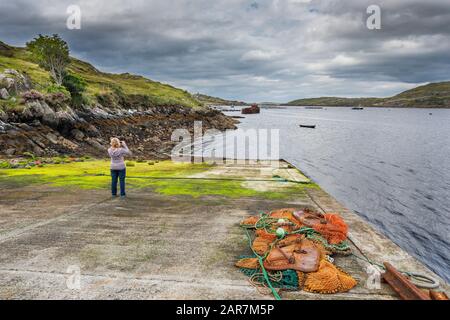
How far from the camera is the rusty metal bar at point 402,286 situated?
424 centimetres

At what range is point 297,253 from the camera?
539 centimetres

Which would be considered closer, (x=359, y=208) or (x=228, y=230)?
(x=228, y=230)

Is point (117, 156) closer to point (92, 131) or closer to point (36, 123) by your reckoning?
point (36, 123)

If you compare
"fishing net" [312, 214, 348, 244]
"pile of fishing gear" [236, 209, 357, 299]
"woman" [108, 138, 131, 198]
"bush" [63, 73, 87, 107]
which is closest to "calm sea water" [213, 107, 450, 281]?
"fishing net" [312, 214, 348, 244]

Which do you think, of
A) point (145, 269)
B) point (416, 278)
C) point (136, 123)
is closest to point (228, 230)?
point (145, 269)

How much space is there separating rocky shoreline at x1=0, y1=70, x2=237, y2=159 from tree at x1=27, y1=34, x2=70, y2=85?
12816mm

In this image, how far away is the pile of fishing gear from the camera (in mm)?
4648

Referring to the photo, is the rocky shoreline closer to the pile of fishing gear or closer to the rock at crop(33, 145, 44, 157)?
the rock at crop(33, 145, 44, 157)

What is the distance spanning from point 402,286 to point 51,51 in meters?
56.4

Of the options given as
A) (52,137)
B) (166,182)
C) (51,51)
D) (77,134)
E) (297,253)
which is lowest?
(297,253)

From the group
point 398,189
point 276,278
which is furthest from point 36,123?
point 398,189
